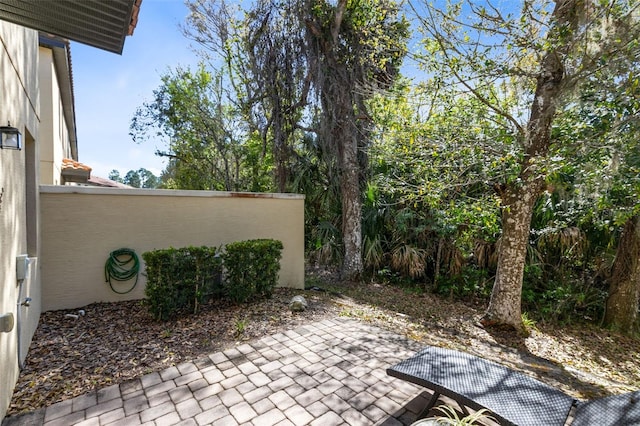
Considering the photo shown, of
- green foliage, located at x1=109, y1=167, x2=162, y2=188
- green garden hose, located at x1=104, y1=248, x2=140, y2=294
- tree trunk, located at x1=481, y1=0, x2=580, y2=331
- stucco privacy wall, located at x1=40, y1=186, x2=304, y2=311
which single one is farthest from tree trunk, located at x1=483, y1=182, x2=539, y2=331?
green foliage, located at x1=109, y1=167, x2=162, y2=188

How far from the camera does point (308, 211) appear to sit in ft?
30.1

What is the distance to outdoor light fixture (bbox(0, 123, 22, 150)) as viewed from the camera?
233 cm

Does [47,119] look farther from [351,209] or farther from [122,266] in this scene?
[351,209]

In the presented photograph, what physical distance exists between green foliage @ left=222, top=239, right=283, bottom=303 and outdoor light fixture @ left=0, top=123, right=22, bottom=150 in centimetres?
288

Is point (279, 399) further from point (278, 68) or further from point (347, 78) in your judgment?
point (278, 68)

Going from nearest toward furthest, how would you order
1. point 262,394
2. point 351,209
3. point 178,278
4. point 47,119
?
point 262,394 → point 178,278 → point 47,119 → point 351,209

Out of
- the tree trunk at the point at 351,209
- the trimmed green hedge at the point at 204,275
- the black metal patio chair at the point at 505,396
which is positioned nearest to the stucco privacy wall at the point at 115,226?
the trimmed green hedge at the point at 204,275

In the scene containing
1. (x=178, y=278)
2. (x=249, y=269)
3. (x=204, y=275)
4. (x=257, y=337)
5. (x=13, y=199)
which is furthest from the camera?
(x=249, y=269)

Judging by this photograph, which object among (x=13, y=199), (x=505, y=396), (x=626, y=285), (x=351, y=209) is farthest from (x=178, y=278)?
(x=626, y=285)

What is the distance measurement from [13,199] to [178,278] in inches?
78.0

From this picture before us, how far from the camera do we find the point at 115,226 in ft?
16.0

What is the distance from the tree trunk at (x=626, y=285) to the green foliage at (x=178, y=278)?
7568mm

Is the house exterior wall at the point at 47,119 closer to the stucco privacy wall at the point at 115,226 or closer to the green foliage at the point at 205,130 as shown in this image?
the stucco privacy wall at the point at 115,226

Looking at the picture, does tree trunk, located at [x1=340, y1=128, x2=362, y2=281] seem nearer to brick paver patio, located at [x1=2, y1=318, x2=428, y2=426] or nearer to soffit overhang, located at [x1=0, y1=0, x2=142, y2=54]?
brick paver patio, located at [x1=2, y1=318, x2=428, y2=426]
